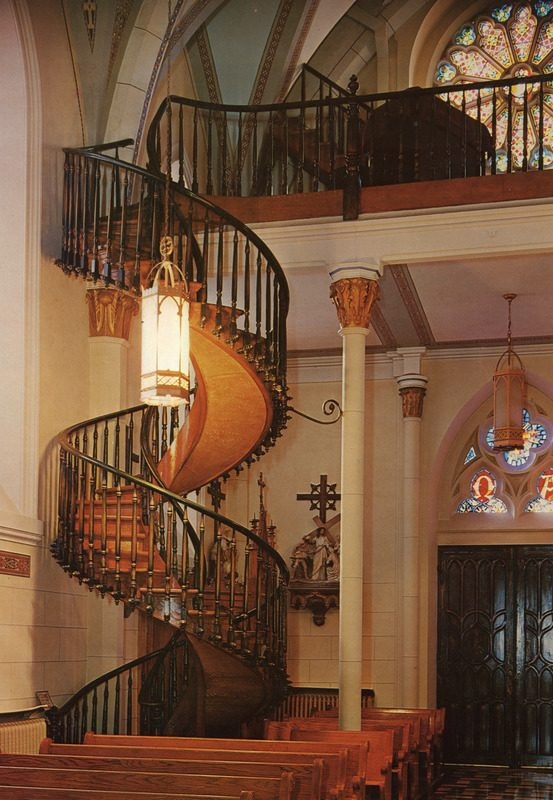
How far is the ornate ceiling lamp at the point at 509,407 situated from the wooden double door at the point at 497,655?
2.63 metres

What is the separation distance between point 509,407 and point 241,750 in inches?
238

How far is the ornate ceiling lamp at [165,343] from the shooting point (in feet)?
23.1

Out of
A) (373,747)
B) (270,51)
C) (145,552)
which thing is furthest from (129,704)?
(270,51)

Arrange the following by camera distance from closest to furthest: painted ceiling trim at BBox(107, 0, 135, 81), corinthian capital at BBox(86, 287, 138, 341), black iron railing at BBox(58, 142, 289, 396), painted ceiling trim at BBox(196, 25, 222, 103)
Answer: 1. black iron railing at BBox(58, 142, 289, 396)
2. corinthian capital at BBox(86, 287, 138, 341)
3. painted ceiling trim at BBox(107, 0, 135, 81)
4. painted ceiling trim at BBox(196, 25, 222, 103)

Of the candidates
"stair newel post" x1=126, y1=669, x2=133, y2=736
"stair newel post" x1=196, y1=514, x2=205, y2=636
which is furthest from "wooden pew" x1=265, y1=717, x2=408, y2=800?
"stair newel post" x1=126, y1=669, x2=133, y2=736

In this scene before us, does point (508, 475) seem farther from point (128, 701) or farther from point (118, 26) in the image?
point (118, 26)

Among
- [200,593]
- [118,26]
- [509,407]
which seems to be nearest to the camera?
[200,593]

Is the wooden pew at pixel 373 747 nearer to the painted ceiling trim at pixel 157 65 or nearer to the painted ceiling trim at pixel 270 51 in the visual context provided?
the painted ceiling trim at pixel 157 65

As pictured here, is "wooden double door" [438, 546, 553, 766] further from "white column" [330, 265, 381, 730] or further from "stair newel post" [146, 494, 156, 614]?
"stair newel post" [146, 494, 156, 614]

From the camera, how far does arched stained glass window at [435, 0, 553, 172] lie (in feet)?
48.6

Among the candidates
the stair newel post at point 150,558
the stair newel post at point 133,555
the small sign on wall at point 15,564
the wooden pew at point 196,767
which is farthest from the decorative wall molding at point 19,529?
the wooden pew at point 196,767

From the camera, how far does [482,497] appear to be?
49.6 ft

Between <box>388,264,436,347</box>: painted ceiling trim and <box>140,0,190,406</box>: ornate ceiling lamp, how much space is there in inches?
164

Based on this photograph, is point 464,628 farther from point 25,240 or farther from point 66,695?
point 25,240
